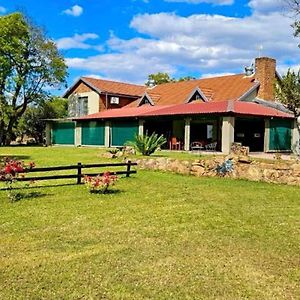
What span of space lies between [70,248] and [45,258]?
1.85ft

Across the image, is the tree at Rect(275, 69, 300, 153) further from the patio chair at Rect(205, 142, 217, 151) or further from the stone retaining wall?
the stone retaining wall

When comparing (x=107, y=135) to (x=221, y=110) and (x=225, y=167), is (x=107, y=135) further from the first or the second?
(x=225, y=167)

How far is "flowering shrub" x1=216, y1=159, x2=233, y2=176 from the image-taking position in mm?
14789

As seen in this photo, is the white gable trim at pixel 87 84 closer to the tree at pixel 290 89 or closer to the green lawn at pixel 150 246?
the tree at pixel 290 89

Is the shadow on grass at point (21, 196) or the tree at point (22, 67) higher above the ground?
the tree at point (22, 67)

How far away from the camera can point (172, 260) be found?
19.2 feet

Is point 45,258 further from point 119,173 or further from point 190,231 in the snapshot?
point 119,173

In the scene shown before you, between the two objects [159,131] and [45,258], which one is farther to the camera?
[159,131]

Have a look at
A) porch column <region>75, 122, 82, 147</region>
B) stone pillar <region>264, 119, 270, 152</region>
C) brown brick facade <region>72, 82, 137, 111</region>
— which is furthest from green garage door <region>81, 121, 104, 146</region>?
stone pillar <region>264, 119, 270, 152</region>

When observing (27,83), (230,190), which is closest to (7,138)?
(27,83)

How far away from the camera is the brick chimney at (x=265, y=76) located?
105 ft

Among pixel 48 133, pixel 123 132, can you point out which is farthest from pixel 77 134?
pixel 123 132

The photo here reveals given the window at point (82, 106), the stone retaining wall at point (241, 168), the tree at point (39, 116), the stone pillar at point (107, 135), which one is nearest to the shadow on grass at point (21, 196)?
the stone retaining wall at point (241, 168)

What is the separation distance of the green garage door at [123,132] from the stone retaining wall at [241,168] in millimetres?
15966
